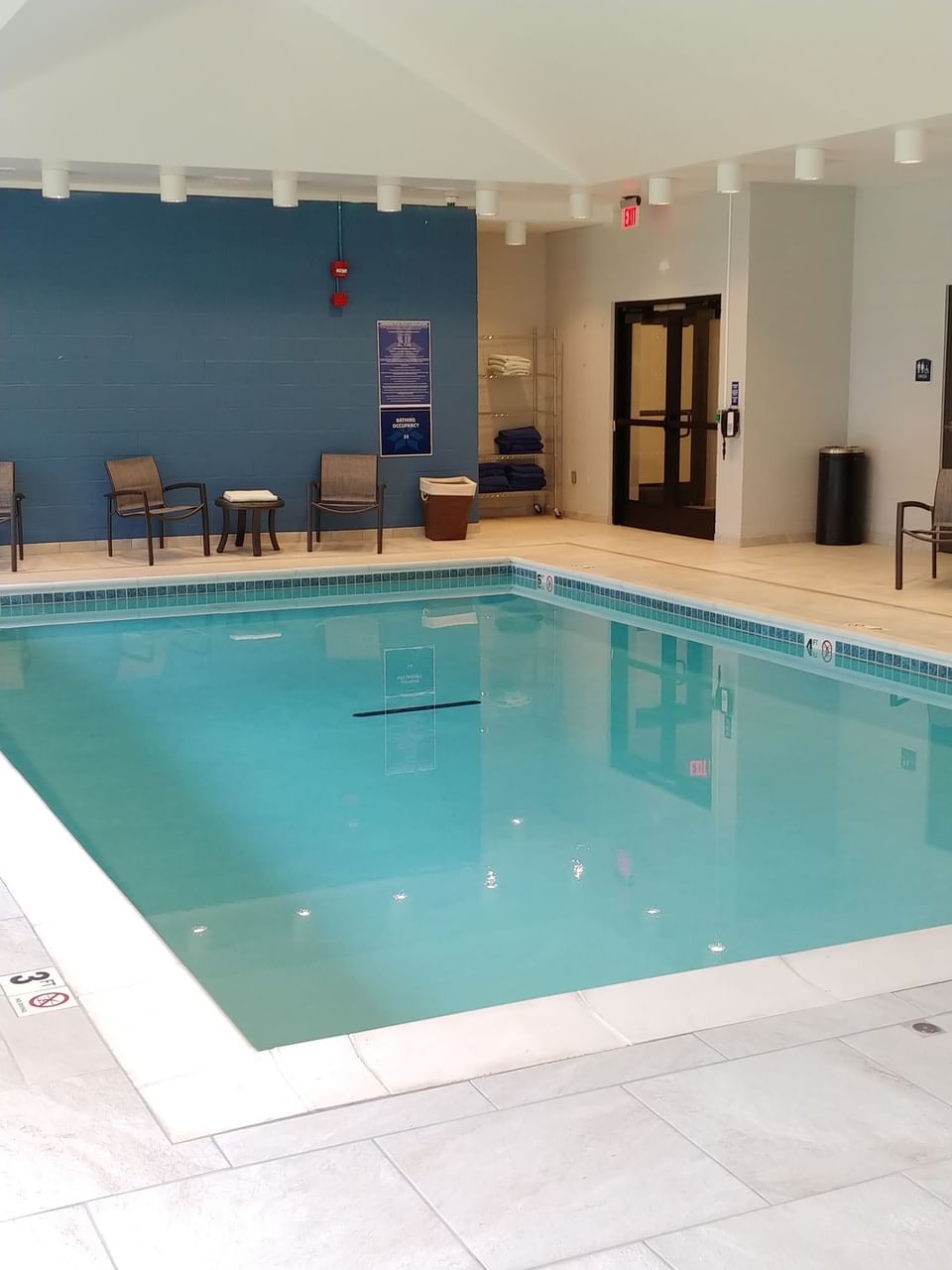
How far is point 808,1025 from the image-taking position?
10.0 ft

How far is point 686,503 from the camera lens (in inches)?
480

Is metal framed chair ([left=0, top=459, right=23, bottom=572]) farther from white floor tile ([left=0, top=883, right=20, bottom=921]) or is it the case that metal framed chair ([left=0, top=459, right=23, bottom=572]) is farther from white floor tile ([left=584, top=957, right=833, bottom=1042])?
white floor tile ([left=584, top=957, right=833, bottom=1042])

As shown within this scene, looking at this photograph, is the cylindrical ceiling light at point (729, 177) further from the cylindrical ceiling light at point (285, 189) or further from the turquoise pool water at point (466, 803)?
the turquoise pool water at point (466, 803)

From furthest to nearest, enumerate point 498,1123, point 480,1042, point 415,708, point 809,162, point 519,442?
1. point 519,442
2. point 809,162
3. point 415,708
4. point 480,1042
5. point 498,1123

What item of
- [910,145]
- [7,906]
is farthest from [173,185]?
[7,906]

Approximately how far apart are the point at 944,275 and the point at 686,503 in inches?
116

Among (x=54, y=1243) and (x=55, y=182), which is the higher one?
(x=55, y=182)

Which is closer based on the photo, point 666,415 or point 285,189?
point 285,189

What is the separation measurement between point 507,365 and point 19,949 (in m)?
10.8

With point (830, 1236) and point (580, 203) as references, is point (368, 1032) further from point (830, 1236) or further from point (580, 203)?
point (580, 203)

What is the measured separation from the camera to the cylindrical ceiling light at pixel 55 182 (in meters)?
9.63

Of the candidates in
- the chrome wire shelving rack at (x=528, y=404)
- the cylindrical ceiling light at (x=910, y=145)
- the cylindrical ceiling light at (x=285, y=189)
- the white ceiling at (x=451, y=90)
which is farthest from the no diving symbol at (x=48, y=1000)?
the chrome wire shelving rack at (x=528, y=404)

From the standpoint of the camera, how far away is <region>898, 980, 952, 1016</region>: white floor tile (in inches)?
122

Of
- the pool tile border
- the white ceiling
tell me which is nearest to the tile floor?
the pool tile border
